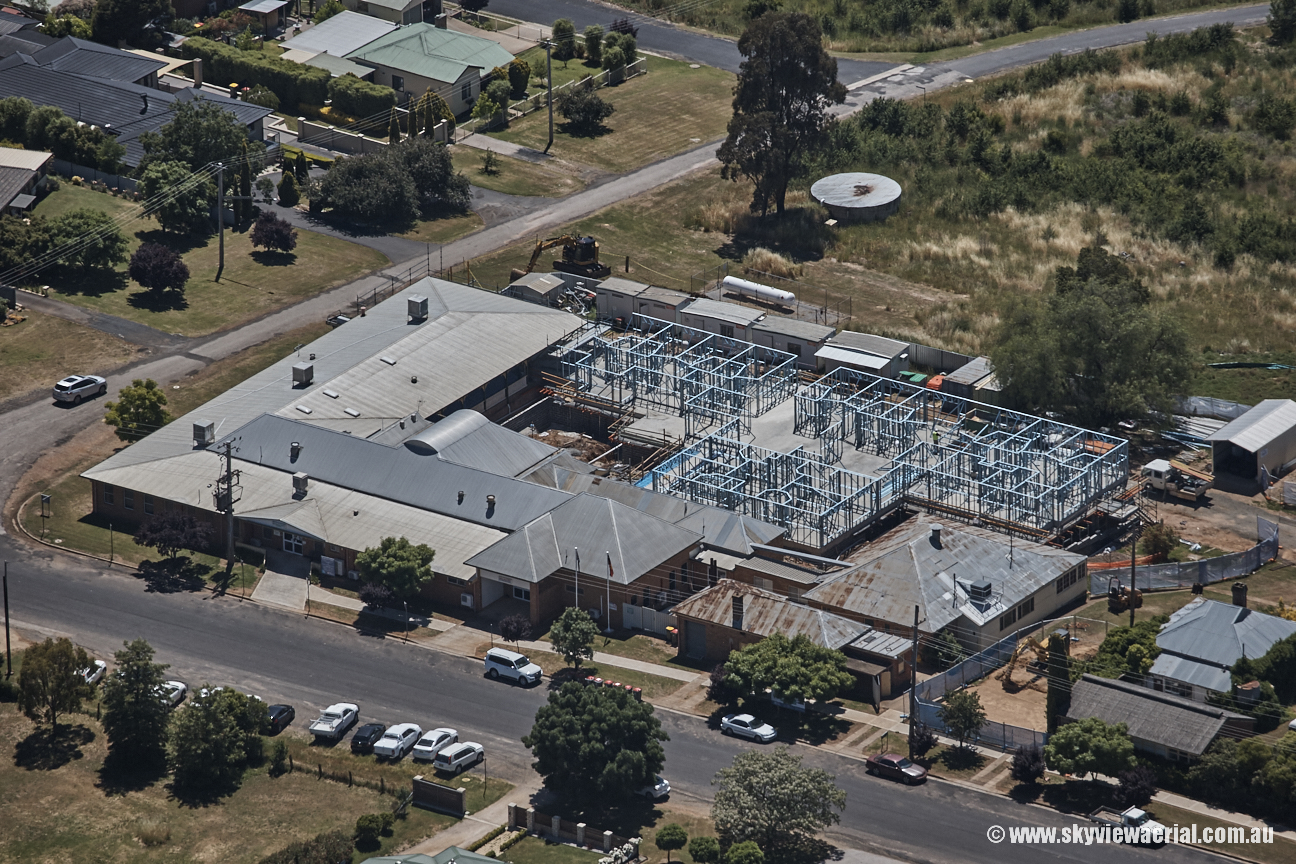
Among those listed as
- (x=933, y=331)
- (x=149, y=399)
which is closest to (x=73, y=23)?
(x=149, y=399)

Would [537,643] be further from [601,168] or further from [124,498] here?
[601,168]

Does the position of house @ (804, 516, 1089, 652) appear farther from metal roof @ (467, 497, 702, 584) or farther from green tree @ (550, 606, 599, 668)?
green tree @ (550, 606, 599, 668)

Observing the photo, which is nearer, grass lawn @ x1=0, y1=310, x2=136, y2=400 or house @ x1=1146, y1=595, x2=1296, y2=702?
house @ x1=1146, y1=595, x2=1296, y2=702

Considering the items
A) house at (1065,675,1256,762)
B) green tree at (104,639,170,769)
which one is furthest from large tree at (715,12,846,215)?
green tree at (104,639,170,769)

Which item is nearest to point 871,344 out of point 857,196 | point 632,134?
point 857,196

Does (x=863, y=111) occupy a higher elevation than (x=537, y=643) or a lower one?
higher

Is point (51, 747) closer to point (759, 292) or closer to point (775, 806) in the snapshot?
point (775, 806)

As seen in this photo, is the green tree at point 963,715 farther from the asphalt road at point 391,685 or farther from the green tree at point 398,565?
the green tree at point 398,565
